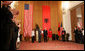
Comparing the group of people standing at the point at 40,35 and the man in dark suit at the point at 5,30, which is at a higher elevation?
the man in dark suit at the point at 5,30

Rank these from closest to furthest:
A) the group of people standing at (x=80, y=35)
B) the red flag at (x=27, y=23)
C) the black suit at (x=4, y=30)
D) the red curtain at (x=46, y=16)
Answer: the black suit at (x=4, y=30) → the red flag at (x=27, y=23) → the group of people standing at (x=80, y=35) → the red curtain at (x=46, y=16)

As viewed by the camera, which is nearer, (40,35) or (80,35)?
(80,35)

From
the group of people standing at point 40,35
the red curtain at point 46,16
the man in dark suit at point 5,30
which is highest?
the red curtain at point 46,16

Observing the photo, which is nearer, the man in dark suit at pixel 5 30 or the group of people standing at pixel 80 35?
the man in dark suit at pixel 5 30

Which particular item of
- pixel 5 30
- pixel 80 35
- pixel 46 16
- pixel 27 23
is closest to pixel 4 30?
pixel 5 30

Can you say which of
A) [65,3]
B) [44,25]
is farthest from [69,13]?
[44,25]

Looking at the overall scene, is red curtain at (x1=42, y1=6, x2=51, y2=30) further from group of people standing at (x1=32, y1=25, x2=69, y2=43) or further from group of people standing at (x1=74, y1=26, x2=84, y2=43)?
group of people standing at (x1=74, y1=26, x2=84, y2=43)

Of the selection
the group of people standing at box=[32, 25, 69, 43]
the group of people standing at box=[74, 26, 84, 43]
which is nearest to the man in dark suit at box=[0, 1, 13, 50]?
the group of people standing at box=[32, 25, 69, 43]

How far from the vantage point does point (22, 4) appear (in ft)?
37.6

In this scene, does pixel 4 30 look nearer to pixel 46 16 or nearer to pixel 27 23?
pixel 27 23

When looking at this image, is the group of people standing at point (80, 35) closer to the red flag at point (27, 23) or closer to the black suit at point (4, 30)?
the red flag at point (27, 23)

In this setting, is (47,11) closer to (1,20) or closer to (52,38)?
(52,38)

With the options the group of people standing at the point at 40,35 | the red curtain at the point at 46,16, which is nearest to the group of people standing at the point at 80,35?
the group of people standing at the point at 40,35

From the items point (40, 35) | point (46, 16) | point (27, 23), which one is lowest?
point (40, 35)
